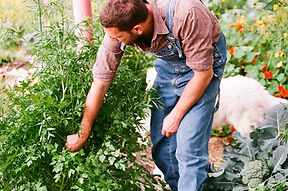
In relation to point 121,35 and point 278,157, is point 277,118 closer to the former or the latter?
point 278,157

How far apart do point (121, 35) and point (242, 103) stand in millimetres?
1767

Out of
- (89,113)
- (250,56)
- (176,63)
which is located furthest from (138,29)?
(250,56)

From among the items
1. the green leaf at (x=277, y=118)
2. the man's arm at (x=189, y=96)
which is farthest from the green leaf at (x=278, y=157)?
the man's arm at (x=189, y=96)

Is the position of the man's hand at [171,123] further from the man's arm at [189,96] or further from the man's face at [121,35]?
the man's face at [121,35]

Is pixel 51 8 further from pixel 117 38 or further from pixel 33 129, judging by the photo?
pixel 33 129

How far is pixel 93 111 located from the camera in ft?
6.96

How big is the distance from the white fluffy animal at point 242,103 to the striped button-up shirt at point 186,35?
1213mm

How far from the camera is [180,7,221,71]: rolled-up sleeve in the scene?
1902mm

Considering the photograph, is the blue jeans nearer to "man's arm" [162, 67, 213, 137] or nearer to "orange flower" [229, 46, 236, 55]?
"man's arm" [162, 67, 213, 137]

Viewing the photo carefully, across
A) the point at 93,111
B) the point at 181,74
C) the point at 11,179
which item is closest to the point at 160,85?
the point at 181,74

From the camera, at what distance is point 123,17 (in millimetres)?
1832

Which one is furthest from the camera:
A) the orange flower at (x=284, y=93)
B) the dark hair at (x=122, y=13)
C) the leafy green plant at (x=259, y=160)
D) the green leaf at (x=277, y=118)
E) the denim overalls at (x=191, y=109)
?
the orange flower at (x=284, y=93)

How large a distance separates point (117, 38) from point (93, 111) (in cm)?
44

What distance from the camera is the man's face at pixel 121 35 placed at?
74.8 inches
